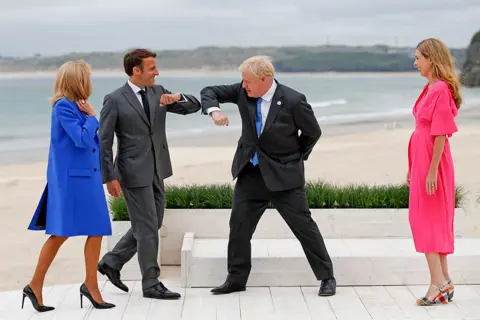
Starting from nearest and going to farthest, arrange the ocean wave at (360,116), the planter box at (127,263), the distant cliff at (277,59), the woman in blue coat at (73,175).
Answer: the woman in blue coat at (73,175) < the planter box at (127,263) < the ocean wave at (360,116) < the distant cliff at (277,59)

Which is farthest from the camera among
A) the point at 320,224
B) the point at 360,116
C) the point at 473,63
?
the point at 473,63

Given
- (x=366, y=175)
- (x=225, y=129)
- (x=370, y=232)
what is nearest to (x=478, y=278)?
(x=370, y=232)

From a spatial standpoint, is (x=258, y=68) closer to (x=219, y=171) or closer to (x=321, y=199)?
(x=321, y=199)

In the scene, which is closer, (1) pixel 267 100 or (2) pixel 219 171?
(1) pixel 267 100

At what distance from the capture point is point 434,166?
17.2 feet

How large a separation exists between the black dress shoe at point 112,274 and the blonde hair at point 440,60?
232 centimetres

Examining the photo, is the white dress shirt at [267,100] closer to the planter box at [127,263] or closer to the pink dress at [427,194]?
the pink dress at [427,194]

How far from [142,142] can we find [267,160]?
0.77m

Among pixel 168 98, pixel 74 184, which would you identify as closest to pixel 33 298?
pixel 74 184

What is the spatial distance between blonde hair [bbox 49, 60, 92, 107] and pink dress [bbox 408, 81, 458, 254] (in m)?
1.94

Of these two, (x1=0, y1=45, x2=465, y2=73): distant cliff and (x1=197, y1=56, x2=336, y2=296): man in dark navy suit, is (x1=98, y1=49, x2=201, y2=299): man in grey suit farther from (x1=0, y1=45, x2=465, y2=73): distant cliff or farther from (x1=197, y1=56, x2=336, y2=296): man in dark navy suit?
(x1=0, y1=45, x2=465, y2=73): distant cliff

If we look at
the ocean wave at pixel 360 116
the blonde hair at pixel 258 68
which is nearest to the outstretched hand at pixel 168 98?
the blonde hair at pixel 258 68

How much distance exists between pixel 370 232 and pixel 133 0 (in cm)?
6954

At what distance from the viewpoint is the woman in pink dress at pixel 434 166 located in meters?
5.26
